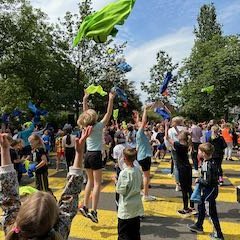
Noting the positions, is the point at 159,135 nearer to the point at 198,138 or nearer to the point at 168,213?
the point at 198,138

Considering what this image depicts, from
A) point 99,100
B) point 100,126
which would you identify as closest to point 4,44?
point 99,100

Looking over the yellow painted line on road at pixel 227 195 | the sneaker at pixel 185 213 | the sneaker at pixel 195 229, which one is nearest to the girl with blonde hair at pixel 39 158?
the sneaker at pixel 185 213

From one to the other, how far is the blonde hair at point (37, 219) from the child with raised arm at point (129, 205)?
2811 millimetres

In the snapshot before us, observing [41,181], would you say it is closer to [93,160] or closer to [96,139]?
[93,160]

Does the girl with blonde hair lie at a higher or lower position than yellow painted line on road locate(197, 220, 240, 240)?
higher

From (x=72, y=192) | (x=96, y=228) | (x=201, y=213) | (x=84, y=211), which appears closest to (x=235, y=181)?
(x=201, y=213)

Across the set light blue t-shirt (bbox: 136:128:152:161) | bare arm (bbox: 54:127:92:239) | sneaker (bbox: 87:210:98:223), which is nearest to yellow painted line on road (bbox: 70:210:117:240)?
sneaker (bbox: 87:210:98:223)

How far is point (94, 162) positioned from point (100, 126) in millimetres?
608

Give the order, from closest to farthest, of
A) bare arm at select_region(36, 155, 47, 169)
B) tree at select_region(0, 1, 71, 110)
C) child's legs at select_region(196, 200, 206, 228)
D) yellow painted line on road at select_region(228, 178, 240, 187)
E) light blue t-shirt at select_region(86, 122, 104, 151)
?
1. child's legs at select_region(196, 200, 206, 228)
2. light blue t-shirt at select_region(86, 122, 104, 151)
3. bare arm at select_region(36, 155, 47, 169)
4. yellow painted line on road at select_region(228, 178, 240, 187)
5. tree at select_region(0, 1, 71, 110)

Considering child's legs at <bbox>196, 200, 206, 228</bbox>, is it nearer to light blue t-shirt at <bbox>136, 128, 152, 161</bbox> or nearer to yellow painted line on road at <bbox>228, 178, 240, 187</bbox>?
light blue t-shirt at <bbox>136, 128, 152, 161</bbox>

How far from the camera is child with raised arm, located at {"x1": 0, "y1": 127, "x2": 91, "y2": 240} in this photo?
201 cm

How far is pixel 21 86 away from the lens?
27016 millimetres

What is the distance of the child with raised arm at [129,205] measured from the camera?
15.8ft

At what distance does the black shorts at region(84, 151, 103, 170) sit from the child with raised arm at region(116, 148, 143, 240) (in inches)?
44.9
